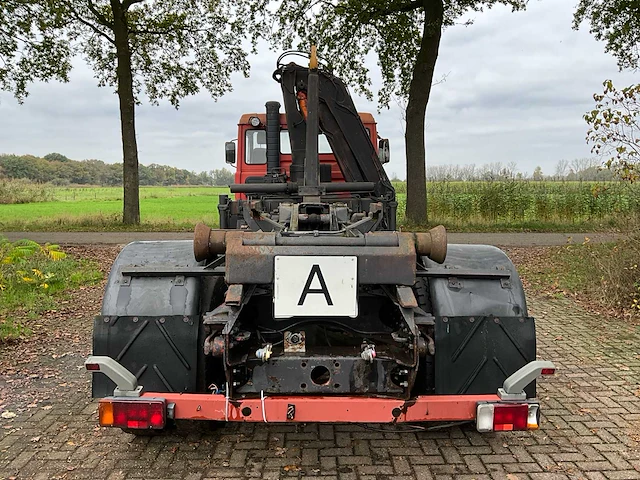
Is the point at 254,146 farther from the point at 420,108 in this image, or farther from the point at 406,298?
the point at 420,108

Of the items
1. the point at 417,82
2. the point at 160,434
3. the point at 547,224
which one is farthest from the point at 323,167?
the point at 547,224

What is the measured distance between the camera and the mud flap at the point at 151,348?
11.1ft

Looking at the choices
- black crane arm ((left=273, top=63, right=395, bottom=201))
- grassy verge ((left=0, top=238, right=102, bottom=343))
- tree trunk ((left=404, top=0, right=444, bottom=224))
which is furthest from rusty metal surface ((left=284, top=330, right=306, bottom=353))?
tree trunk ((left=404, top=0, right=444, bottom=224))

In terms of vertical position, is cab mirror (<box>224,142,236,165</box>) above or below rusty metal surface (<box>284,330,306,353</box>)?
above

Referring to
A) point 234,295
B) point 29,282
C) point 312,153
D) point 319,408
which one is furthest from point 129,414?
point 29,282

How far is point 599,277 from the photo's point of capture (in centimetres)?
845

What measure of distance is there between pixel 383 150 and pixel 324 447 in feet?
15.5

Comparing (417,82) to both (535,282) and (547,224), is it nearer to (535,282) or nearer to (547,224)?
(547,224)

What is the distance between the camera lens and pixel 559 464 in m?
3.53

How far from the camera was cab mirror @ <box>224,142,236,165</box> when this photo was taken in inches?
316

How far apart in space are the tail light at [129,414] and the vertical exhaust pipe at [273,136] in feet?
16.1

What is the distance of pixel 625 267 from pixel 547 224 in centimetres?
1074

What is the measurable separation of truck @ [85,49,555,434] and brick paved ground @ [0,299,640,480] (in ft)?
0.99

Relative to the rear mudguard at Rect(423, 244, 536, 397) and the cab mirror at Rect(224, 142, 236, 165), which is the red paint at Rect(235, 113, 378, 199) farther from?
the rear mudguard at Rect(423, 244, 536, 397)
